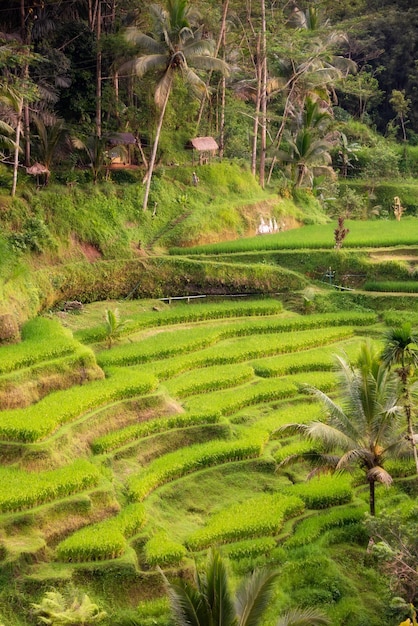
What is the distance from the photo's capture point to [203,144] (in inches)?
1153

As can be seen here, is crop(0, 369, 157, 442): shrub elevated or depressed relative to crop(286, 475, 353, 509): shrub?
elevated

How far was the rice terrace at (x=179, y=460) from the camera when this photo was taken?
43.3ft

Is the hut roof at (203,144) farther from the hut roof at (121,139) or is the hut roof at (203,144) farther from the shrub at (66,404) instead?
the shrub at (66,404)

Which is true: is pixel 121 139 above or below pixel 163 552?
above

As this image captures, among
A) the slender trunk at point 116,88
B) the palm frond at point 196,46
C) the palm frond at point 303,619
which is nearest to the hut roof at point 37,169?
the slender trunk at point 116,88

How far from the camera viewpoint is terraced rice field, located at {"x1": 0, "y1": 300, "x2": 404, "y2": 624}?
13391 millimetres

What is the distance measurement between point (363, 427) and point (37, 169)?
12197mm

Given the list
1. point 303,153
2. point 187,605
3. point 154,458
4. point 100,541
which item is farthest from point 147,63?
point 187,605

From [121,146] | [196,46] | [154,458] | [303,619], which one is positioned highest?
[196,46]

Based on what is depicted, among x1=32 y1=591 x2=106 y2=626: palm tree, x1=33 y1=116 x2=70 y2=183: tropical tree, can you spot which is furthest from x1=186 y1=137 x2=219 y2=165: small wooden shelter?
x1=32 y1=591 x2=106 y2=626: palm tree

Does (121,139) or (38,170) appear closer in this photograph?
(38,170)

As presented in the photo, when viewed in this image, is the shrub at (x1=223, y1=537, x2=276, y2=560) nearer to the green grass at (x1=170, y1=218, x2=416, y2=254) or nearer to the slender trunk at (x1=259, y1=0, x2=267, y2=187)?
the green grass at (x1=170, y1=218, x2=416, y2=254)

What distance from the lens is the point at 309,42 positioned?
Answer: 1303 inches

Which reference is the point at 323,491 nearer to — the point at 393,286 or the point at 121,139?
the point at 393,286
